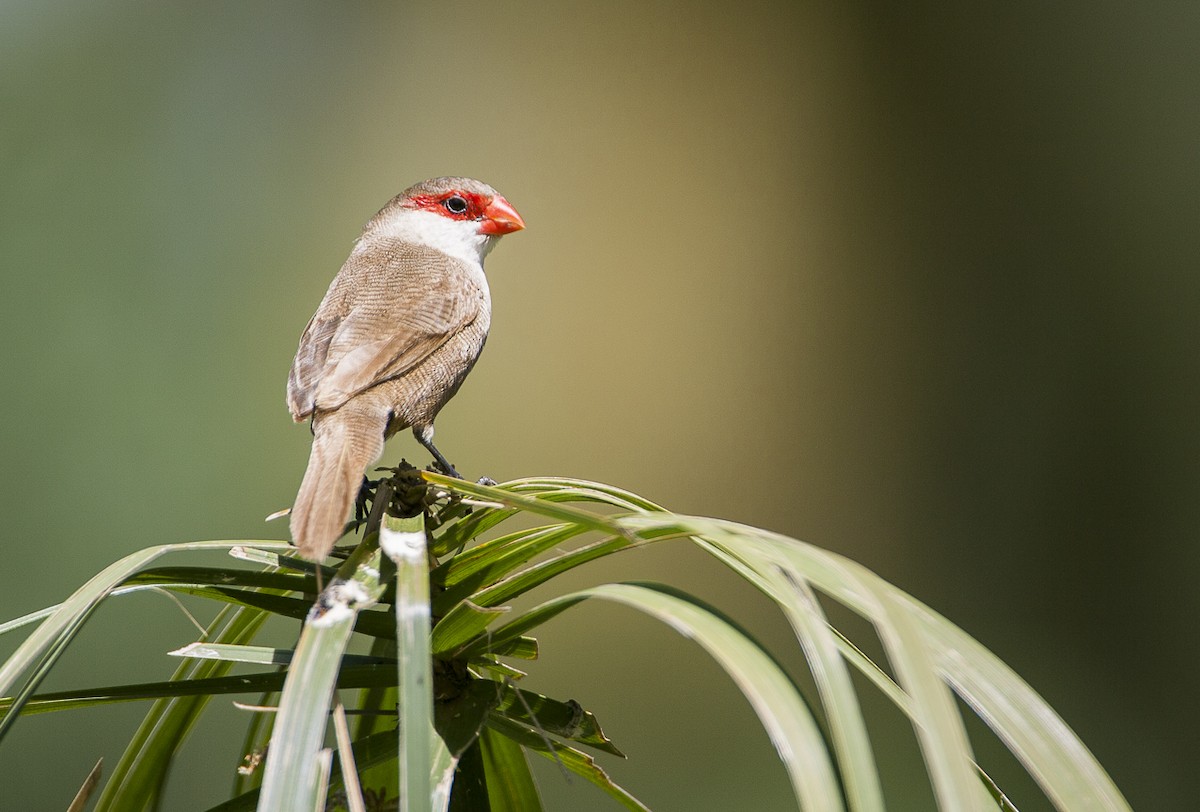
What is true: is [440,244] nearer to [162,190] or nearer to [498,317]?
[498,317]

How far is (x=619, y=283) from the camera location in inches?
221

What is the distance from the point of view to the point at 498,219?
275 centimetres

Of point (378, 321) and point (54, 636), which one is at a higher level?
point (378, 321)

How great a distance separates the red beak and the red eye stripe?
0.02 meters

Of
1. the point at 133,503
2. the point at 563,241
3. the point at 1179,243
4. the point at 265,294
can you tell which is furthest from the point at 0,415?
the point at 1179,243

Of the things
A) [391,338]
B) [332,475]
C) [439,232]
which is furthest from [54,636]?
[439,232]

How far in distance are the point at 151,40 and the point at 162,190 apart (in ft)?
5.08

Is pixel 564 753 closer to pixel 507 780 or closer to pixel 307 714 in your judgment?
pixel 507 780

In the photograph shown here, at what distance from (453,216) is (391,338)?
0.92 metres

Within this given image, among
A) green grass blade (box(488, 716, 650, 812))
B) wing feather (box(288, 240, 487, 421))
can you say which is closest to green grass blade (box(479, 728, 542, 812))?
green grass blade (box(488, 716, 650, 812))

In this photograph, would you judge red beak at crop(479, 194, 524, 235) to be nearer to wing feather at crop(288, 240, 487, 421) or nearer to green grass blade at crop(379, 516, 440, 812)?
wing feather at crop(288, 240, 487, 421)

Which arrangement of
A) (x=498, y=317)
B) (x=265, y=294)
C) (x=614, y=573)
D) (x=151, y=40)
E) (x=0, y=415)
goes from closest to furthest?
(x=614, y=573) → (x=0, y=415) → (x=498, y=317) → (x=265, y=294) → (x=151, y=40)

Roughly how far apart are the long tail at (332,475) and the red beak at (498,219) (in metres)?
1.13

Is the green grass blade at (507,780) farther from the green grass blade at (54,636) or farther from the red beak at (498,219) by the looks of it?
the red beak at (498,219)
